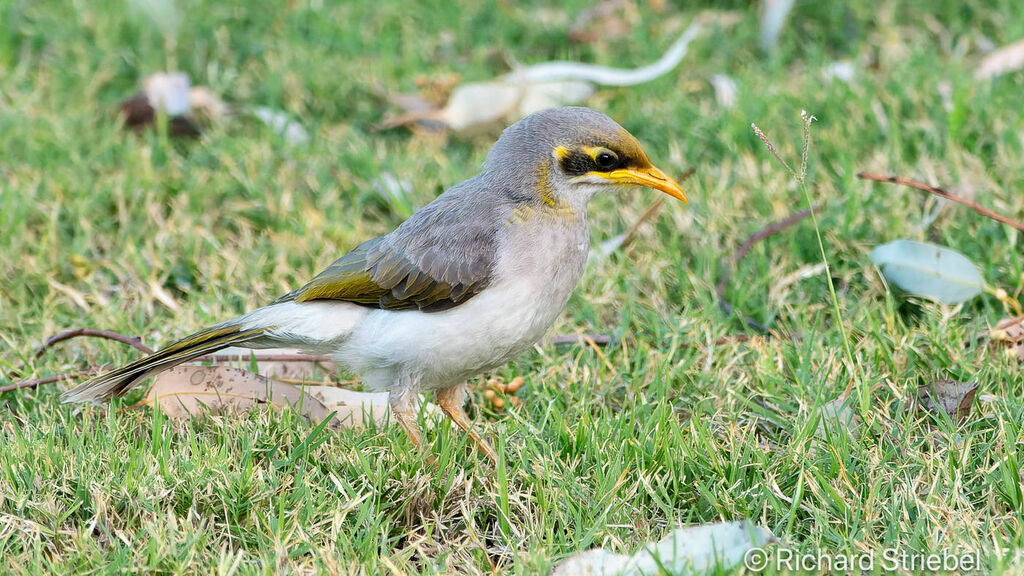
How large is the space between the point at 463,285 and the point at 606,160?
2.26 feet

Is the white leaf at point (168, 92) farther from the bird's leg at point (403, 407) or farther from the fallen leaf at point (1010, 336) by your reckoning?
the fallen leaf at point (1010, 336)

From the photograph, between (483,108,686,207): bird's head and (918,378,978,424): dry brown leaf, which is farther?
(483,108,686,207): bird's head

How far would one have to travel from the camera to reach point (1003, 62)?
6.59 metres

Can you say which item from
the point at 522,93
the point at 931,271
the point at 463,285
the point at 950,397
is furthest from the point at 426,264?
the point at 522,93

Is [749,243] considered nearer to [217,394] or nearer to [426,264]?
[426,264]

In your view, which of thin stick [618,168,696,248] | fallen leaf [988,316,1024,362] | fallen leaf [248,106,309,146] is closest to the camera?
fallen leaf [988,316,1024,362]

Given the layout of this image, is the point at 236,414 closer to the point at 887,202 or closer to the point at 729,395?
the point at 729,395

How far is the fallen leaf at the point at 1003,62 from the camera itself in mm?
6539

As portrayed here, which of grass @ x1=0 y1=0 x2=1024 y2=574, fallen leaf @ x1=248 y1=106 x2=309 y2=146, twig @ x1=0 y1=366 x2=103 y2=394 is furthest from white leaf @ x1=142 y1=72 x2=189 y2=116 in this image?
twig @ x1=0 y1=366 x2=103 y2=394

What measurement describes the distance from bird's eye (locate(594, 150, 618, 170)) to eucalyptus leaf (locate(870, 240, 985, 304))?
4.35ft

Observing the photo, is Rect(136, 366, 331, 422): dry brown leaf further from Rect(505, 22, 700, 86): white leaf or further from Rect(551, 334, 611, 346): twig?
Rect(505, 22, 700, 86): white leaf

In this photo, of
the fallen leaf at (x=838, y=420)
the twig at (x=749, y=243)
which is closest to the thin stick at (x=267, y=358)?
the twig at (x=749, y=243)

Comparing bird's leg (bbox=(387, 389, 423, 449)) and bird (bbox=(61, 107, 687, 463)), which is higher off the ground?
bird (bbox=(61, 107, 687, 463))

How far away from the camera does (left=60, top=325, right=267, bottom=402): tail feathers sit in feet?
13.5
